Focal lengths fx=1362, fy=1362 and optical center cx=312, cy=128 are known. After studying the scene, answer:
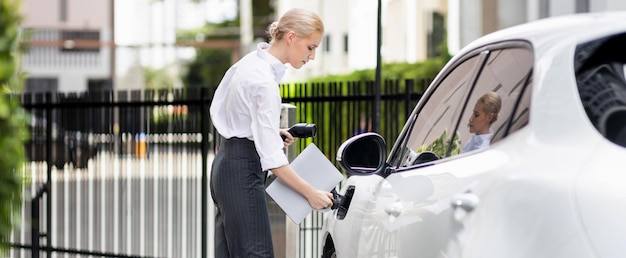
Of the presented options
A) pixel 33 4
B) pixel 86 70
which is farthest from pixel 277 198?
pixel 86 70

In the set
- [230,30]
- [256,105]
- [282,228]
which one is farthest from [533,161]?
[230,30]

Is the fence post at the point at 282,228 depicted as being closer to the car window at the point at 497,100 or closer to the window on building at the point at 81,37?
the car window at the point at 497,100

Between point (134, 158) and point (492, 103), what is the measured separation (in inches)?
282

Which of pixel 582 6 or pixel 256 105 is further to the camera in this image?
pixel 582 6

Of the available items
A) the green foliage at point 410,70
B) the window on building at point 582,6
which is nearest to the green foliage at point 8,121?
the window on building at point 582,6

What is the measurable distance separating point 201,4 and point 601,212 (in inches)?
2846

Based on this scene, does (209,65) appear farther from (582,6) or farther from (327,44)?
(582,6)

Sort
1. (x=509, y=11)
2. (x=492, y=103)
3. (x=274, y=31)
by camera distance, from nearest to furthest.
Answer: (x=492, y=103) < (x=274, y=31) < (x=509, y=11)

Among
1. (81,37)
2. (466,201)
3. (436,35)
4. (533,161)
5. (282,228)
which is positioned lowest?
(282,228)

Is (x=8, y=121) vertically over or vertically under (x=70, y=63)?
under

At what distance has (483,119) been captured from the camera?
429cm

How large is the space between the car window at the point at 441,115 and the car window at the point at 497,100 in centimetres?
10

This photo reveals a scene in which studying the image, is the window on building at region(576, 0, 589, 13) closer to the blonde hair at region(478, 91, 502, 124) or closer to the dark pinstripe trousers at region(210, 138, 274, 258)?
the dark pinstripe trousers at region(210, 138, 274, 258)

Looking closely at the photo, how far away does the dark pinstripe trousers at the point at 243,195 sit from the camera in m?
5.63
